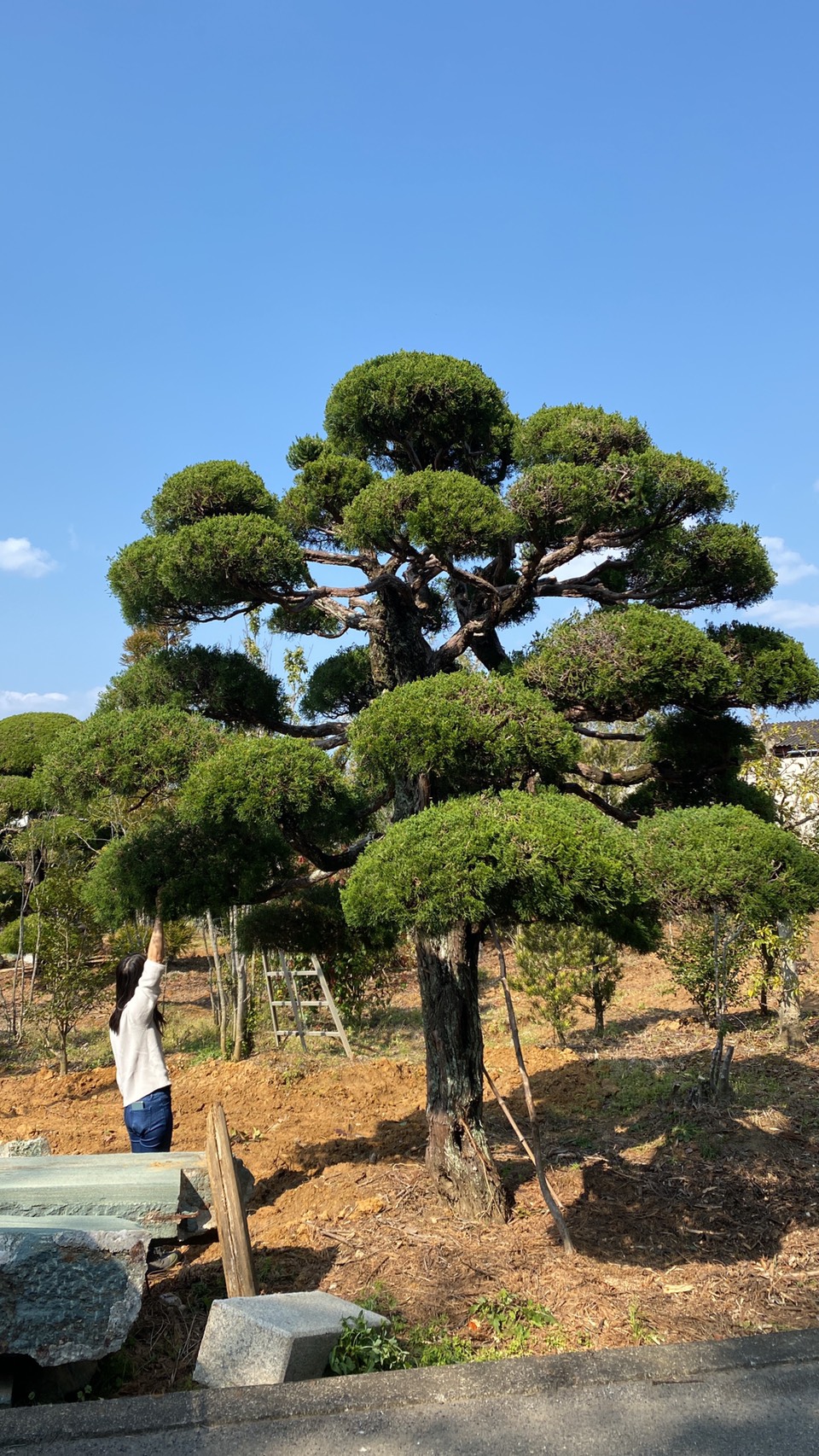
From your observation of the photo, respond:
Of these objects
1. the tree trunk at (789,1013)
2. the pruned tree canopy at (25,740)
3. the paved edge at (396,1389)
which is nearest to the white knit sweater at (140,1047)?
the paved edge at (396,1389)

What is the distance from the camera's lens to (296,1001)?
10.7 metres

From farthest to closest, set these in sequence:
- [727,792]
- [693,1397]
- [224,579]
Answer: [727,792] < [224,579] < [693,1397]

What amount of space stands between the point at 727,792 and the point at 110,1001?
11.7 meters

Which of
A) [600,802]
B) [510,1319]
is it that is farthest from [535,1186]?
[600,802]

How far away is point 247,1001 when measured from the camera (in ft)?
38.7

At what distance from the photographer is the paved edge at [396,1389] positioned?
3047mm

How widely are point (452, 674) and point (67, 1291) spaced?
3108 millimetres

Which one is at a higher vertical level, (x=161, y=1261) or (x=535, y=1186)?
(x=161, y=1261)

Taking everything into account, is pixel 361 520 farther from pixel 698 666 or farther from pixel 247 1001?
pixel 247 1001

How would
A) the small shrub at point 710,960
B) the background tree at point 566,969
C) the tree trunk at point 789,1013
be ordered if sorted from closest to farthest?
the small shrub at point 710,960 < the tree trunk at point 789,1013 < the background tree at point 566,969

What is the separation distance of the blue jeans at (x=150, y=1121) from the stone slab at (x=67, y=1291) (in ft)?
5.62

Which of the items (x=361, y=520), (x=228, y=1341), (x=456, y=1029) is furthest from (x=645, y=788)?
(x=228, y=1341)

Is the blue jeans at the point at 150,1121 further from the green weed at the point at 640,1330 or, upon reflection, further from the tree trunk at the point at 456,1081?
the green weed at the point at 640,1330

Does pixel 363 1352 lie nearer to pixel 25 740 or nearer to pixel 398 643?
pixel 398 643
